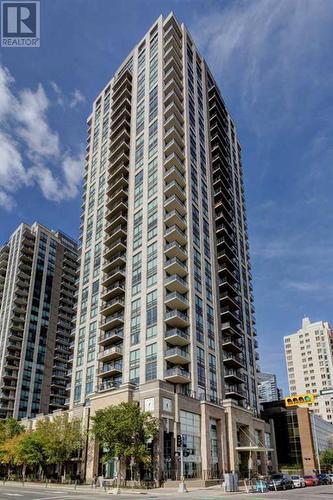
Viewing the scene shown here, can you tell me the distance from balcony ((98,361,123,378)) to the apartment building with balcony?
227 mm

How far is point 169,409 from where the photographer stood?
48656mm

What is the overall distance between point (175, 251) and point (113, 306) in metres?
12.9

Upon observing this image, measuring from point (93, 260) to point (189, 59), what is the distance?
149 ft

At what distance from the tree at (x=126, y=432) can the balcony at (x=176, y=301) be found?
1681 centimetres

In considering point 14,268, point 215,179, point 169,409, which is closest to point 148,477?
point 169,409

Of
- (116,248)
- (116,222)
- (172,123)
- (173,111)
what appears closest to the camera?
(116,248)

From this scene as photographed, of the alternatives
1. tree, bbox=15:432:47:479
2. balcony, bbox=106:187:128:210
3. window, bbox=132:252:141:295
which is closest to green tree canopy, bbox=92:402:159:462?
tree, bbox=15:432:47:479

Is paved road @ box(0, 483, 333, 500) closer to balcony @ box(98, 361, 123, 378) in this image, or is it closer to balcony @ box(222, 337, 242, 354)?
balcony @ box(98, 361, 123, 378)

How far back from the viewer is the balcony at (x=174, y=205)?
65875 millimetres

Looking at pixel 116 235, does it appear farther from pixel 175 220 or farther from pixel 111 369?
pixel 111 369

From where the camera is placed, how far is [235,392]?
6588 cm

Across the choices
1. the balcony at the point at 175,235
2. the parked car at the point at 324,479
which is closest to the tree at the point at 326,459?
the parked car at the point at 324,479

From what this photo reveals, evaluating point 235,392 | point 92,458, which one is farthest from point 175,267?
point 92,458

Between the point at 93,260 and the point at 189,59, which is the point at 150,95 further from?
the point at 93,260
